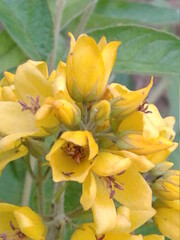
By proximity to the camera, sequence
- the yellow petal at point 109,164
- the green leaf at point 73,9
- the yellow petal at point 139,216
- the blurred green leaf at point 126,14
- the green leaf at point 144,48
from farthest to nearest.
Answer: the blurred green leaf at point 126,14 → the green leaf at point 73,9 → the green leaf at point 144,48 → the yellow petal at point 139,216 → the yellow petal at point 109,164

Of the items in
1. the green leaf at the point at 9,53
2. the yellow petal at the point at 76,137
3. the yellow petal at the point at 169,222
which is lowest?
the yellow petal at the point at 169,222

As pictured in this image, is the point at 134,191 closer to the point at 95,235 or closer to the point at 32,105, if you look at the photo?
the point at 95,235

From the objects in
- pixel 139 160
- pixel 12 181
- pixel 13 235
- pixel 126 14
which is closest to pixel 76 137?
pixel 139 160

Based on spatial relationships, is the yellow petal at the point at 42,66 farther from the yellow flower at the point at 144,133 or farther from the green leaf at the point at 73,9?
the green leaf at the point at 73,9

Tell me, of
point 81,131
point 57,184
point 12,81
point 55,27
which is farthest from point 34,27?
point 81,131

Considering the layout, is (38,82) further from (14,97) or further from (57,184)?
(57,184)

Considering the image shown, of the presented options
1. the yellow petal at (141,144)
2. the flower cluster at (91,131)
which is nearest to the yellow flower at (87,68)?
the flower cluster at (91,131)

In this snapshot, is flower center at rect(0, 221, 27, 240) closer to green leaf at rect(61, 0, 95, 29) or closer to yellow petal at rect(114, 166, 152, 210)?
yellow petal at rect(114, 166, 152, 210)
